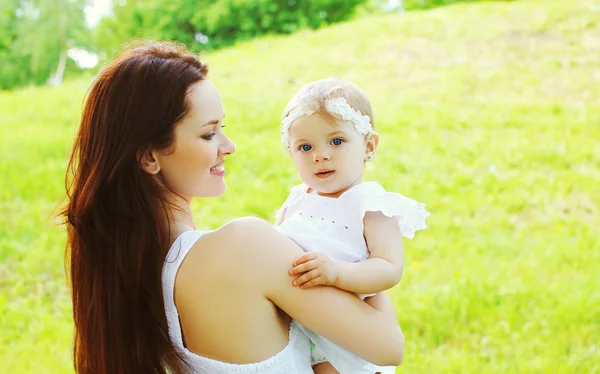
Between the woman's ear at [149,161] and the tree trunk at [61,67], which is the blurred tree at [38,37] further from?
the woman's ear at [149,161]

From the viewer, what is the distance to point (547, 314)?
4695 millimetres

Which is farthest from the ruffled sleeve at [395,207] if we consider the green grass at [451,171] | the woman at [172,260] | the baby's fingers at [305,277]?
the green grass at [451,171]

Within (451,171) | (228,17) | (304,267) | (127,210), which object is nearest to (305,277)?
(304,267)

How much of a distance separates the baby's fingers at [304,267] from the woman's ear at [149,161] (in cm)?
47

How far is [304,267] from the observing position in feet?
5.80

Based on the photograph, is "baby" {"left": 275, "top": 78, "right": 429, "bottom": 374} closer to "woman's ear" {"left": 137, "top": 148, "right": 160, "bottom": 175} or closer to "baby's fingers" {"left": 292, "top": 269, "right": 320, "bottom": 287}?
"baby's fingers" {"left": 292, "top": 269, "right": 320, "bottom": 287}

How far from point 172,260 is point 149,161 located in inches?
10.7

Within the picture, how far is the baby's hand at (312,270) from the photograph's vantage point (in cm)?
177

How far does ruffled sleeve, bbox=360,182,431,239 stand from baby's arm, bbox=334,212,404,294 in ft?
0.09

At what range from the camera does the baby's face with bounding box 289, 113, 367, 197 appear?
2160mm

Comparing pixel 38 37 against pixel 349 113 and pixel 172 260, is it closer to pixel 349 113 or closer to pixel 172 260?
pixel 349 113

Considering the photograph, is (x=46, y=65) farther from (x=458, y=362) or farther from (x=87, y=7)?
(x=458, y=362)

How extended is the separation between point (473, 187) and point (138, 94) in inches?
208

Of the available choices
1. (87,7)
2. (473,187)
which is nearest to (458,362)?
(473,187)
